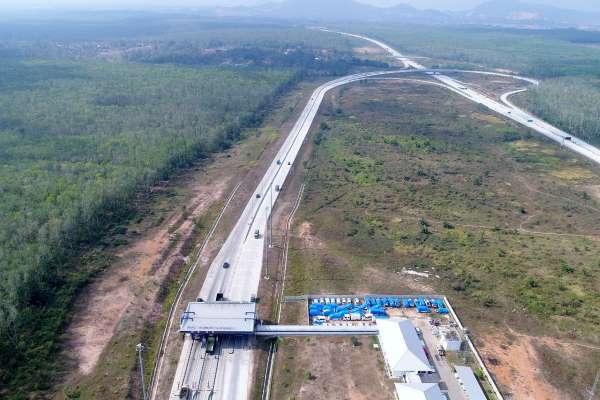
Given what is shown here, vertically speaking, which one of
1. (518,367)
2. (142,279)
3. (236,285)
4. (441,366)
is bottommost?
(441,366)

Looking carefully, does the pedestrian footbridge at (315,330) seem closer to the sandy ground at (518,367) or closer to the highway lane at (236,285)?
the highway lane at (236,285)

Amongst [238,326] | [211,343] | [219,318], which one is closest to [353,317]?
[238,326]

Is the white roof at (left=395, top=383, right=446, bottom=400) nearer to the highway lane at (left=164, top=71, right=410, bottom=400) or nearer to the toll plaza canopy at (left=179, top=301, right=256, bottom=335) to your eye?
the highway lane at (left=164, top=71, right=410, bottom=400)

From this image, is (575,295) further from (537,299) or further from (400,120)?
(400,120)

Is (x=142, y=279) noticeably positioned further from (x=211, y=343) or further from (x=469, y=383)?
(x=469, y=383)

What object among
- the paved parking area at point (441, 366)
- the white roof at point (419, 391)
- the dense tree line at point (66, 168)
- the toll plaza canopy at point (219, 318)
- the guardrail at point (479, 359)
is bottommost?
the paved parking area at point (441, 366)

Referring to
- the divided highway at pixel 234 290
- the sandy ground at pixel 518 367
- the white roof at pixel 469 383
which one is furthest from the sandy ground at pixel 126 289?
the sandy ground at pixel 518 367

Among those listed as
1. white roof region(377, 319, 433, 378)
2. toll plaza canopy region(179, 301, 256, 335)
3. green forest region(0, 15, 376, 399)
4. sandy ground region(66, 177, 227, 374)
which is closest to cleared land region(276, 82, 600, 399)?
white roof region(377, 319, 433, 378)
